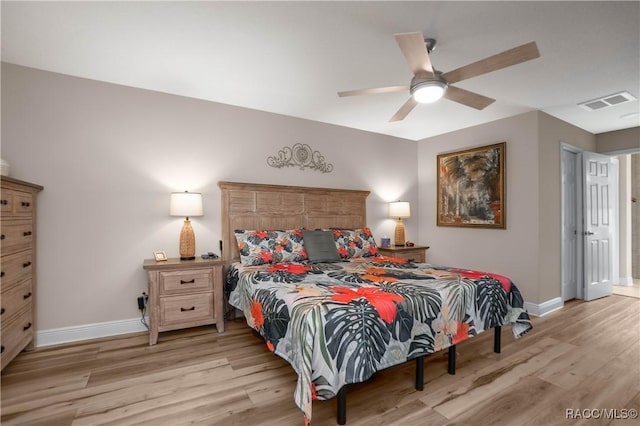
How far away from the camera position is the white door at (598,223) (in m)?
4.28

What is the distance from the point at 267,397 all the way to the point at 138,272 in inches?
80.5

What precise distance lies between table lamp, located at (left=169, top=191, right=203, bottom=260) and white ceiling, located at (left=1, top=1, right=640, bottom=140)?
1173 mm

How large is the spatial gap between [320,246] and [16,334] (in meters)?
2.70

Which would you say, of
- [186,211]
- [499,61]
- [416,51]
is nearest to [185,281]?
[186,211]

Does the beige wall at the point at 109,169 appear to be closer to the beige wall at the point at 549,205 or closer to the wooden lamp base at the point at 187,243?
the wooden lamp base at the point at 187,243

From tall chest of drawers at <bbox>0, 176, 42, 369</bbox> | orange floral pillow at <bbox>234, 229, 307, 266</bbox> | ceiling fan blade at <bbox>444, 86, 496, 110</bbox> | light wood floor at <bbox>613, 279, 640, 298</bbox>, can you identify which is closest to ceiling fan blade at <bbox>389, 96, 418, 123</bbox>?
A: ceiling fan blade at <bbox>444, 86, 496, 110</bbox>

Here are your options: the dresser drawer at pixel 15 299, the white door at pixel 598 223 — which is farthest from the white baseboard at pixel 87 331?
the white door at pixel 598 223

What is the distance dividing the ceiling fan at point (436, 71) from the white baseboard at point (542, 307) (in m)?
2.67

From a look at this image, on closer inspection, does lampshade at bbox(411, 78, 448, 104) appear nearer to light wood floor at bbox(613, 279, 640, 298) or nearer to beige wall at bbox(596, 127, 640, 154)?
beige wall at bbox(596, 127, 640, 154)

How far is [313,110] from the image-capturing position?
12.6 feet

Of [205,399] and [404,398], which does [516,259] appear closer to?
[404,398]

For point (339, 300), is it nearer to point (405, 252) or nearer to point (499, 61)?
point (499, 61)

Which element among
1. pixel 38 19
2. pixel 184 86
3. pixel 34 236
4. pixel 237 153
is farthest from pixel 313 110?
pixel 34 236

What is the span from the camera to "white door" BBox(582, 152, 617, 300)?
14.0 ft
